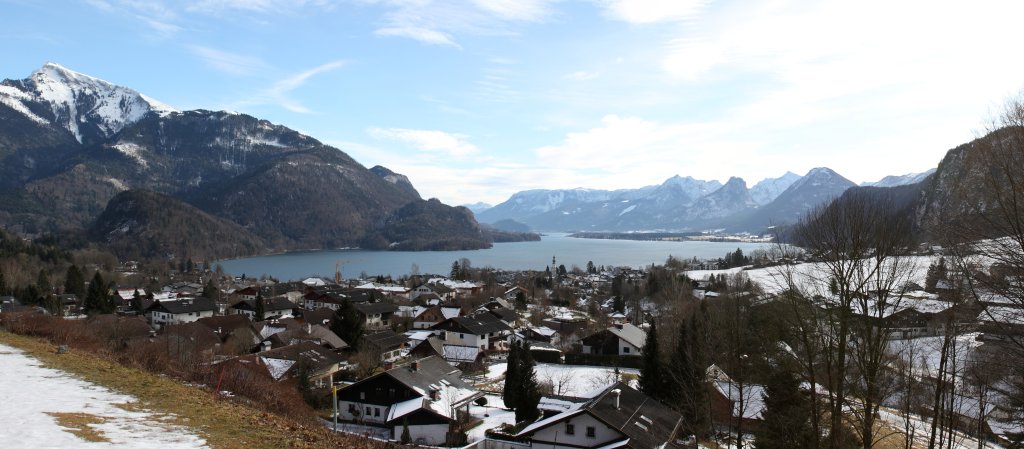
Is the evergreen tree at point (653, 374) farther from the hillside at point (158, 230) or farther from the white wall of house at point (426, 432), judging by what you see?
the hillside at point (158, 230)

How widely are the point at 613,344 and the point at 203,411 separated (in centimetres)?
Answer: 2555

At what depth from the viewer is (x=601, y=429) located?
549 inches

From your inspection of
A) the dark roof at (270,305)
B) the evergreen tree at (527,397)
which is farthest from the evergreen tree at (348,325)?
the dark roof at (270,305)

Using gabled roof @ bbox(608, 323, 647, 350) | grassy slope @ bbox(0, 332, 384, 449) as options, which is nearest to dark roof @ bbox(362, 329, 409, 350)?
gabled roof @ bbox(608, 323, 647, 350)

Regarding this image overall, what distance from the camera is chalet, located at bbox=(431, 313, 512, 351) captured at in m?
33.5

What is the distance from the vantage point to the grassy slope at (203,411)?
6.71 metres

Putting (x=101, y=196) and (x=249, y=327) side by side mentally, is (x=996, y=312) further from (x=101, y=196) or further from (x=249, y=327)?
(x=101, y=196)

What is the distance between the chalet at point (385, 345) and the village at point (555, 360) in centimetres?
18

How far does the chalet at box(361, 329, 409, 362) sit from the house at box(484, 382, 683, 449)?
14.0m

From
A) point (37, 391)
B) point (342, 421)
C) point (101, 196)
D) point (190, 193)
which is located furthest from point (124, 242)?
point (37, 391)

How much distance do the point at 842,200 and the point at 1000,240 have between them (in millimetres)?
4149

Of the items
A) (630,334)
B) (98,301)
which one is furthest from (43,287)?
(630,334)

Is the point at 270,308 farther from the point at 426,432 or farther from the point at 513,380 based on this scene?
the point at 426,432

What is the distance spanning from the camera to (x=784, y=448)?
10.3 m
